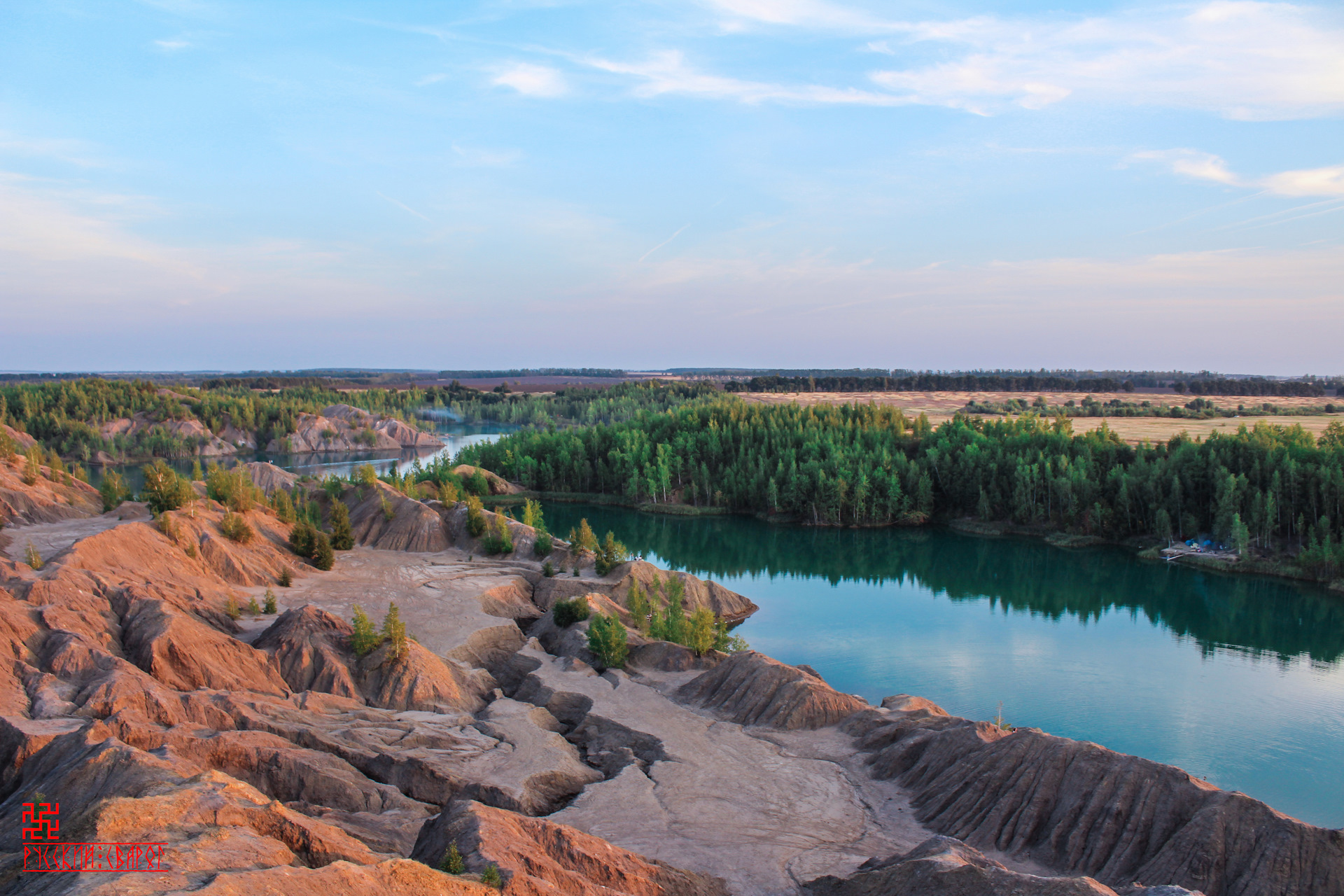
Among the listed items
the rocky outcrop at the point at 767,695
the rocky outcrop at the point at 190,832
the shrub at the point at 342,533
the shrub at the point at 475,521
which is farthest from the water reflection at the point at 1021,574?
the rocky outcrop at the point at 190,832

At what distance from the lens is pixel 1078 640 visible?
4141 cm

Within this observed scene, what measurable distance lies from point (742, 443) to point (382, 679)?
60717 mm

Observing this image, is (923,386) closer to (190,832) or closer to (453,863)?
(453,863)

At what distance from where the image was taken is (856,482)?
73.1 m

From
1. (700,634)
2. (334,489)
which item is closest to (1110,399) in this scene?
(334,489)

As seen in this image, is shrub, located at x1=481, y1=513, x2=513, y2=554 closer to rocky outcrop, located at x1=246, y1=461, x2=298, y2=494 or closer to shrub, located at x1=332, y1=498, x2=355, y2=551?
shrub, located at x1=332, y1=498, x2=355, y2=551

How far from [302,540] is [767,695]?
1083 inches

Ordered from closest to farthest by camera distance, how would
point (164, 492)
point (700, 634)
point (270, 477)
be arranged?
point (700, 634) → point (164, 492) → point (270, 477)

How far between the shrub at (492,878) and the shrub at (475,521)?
3723cm

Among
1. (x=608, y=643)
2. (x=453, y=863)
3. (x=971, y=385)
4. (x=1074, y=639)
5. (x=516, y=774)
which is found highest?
(x=971, y=385)

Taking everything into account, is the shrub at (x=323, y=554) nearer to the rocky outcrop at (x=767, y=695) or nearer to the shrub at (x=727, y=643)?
the shrub at (x=727, y=643)

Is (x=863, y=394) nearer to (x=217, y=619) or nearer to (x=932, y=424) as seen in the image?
(x=932, y=424)

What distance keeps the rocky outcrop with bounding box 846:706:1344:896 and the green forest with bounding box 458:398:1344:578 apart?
138 feet

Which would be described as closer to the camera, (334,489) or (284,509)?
(284,509)
